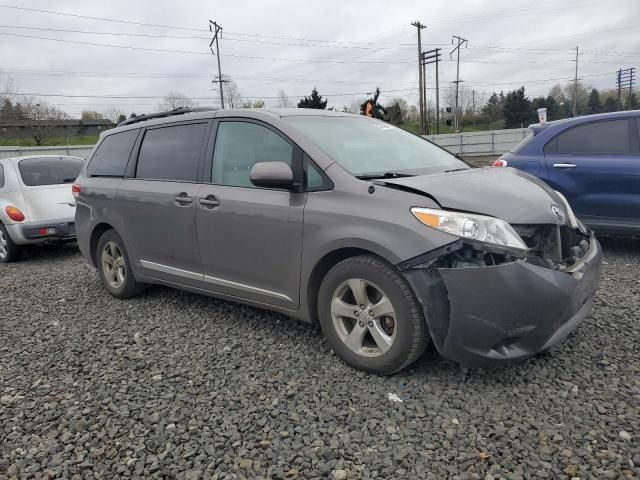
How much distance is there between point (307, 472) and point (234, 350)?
4.65 ft

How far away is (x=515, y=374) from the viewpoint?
2.87 m

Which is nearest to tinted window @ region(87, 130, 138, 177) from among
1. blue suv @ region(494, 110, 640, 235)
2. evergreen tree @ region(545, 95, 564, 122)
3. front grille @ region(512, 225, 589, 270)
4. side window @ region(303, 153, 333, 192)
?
side window @ region(303, 153, 333, 192)

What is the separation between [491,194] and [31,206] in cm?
667

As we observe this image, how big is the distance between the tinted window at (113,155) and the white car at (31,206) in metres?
2.38

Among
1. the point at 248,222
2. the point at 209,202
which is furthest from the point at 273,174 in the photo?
the point at 209,202

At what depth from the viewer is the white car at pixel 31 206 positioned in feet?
22.7

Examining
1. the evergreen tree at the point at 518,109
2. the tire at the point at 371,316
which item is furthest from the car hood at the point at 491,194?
the evergreen tree at the point at 518,109

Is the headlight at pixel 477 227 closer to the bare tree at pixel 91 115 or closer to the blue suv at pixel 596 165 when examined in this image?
the blue suv at pixel 596 165

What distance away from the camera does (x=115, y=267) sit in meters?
4.84

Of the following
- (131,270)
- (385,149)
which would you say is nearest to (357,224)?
(385,149)

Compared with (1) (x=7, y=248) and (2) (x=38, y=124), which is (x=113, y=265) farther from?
(2) (x=38, y=124)

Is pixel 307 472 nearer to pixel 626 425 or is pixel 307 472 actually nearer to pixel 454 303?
pixel 454 303

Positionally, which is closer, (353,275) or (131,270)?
(353,275)

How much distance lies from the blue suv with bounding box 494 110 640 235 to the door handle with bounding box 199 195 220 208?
3689 mm
